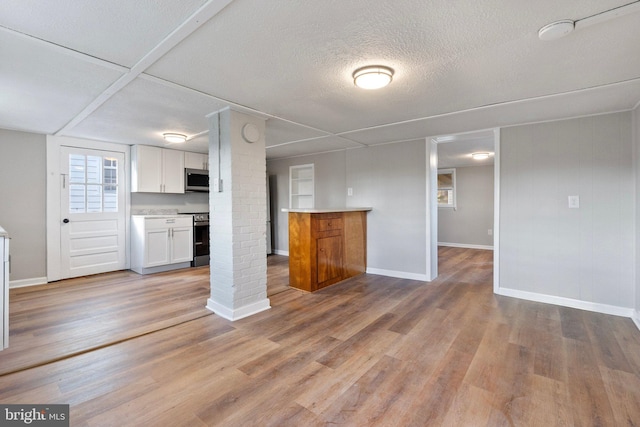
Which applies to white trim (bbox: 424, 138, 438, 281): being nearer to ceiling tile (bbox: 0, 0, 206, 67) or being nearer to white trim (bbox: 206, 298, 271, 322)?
white trim (bbox: 206, 298, 271, 322)

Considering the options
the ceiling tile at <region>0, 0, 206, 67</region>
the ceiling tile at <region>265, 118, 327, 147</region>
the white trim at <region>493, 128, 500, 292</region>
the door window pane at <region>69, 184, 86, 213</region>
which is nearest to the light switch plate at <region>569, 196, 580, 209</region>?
the white trim at <region>493, 128, 500, 292</region>

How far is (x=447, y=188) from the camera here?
791cm

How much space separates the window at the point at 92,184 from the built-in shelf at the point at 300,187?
123 inches

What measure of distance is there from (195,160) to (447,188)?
6272 millimetres

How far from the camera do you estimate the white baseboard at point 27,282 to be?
3.90 metres

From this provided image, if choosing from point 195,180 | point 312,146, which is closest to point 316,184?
point 312,146

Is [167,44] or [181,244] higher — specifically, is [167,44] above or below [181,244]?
above

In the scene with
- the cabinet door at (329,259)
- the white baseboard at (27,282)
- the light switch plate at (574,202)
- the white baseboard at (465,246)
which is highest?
the light switch plate at (574,202)

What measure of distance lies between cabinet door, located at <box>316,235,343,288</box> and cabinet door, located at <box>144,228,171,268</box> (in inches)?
107

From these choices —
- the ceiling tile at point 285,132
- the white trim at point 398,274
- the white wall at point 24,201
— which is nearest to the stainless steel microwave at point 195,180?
the ceiling tile at point 285,132

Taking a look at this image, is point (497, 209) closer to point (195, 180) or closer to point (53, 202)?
point (195, 180)

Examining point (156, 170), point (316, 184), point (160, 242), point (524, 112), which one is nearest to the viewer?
point (524, 112)

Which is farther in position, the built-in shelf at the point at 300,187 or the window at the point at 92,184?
the built-in shelf at the point at 300,187

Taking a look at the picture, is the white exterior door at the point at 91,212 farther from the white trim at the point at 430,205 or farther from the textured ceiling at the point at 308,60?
the white trim at the point at 430,205
